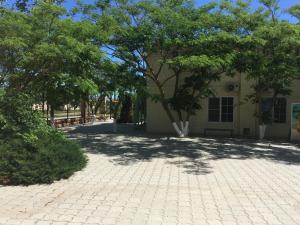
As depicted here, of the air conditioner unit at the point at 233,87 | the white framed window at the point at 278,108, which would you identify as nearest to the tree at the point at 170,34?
the air conditioner unit at the point at 233,87

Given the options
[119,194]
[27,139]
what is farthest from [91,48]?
[119,194]

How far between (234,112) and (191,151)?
849 centimetres

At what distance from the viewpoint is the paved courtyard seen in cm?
643

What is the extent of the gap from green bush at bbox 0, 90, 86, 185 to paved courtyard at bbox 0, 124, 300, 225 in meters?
0.31

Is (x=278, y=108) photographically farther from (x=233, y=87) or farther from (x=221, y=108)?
(x=221, y=108)

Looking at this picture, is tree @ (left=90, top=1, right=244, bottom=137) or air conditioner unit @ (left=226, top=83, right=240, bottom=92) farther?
air conditioner unit @ (left=226, top=83, right=240, bottom=92)

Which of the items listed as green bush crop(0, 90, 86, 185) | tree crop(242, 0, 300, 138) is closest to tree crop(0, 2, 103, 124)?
green bush crop(0, 90, 86, 185)

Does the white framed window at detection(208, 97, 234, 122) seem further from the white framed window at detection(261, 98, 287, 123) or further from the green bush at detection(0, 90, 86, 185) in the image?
the green bush at detection(0, 90, 86, 185)

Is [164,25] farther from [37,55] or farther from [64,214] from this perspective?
[64,214]

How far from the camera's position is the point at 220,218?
648cm

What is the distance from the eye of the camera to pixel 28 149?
902cm

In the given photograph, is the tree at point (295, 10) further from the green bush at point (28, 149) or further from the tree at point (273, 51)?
the green bush at point (28, 149)

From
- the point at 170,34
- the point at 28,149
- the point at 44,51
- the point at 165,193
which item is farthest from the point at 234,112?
the point at 28,149

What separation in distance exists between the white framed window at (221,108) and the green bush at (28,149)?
1390 centimetres
